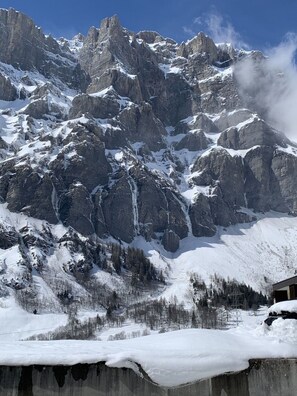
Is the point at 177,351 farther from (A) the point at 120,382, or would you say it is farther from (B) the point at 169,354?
(A) the point at 120,382

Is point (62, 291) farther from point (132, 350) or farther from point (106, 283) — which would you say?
point (132, 350)

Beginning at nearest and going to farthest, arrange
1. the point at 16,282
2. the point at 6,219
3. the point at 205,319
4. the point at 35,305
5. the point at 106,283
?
the point at 205,319 → the point at 35,305 → the point at 16,282 → the point at 106,283 → the point at 6,219

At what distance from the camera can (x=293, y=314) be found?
27.0 feet

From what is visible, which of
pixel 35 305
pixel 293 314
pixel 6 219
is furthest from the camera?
pixel 6 219

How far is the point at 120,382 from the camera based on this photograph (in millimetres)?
7262

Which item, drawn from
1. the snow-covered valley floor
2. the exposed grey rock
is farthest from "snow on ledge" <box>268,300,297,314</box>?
the exposed grey rock

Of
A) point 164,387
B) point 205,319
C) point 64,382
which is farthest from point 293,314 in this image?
point 205,319

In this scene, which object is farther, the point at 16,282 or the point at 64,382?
the point at 16,282

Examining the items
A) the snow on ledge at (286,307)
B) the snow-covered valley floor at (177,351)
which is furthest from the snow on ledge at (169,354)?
the snow on ledge at (286,307)

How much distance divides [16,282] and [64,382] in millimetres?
154463

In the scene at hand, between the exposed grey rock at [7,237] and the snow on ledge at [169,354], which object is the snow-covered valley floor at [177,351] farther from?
the exposed grey rock at [7,237]

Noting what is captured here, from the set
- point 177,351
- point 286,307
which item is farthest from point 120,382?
point 286,307

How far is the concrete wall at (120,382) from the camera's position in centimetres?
711

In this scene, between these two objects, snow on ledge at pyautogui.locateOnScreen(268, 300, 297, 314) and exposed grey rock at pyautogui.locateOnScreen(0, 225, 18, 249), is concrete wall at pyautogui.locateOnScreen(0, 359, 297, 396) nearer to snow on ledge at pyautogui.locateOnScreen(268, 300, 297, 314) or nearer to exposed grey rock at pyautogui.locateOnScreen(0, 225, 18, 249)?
snow on ledge at pyautogui.locateOnScreen(268, 300, 297, 314)
